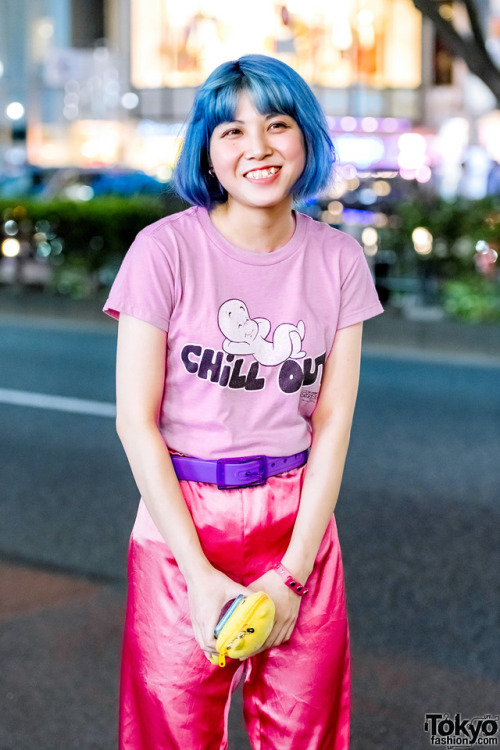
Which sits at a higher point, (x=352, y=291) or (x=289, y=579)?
(x=352, y=291)

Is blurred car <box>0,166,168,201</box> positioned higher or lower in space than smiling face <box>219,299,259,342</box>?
lower

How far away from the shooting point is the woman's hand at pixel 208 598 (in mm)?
2062

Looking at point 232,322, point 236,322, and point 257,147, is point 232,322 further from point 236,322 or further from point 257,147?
point 257,147

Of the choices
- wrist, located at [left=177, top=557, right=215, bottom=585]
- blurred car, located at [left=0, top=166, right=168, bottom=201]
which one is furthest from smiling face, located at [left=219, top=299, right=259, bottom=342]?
blurred car, located at [left=0, top=166, right=168, bottom=201]

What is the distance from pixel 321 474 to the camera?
2.18m

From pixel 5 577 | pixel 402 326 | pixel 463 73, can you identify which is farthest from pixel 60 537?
pixel 463 73

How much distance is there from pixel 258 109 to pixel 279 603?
928 mm

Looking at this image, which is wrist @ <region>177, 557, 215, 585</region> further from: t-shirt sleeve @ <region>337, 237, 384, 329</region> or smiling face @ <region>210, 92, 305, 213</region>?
smiling face @ <region>210, 92, 305, 213</region>

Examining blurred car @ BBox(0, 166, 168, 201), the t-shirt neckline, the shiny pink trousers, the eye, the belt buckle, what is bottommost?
blurred car @ BBox(0, 166, 168, 201)

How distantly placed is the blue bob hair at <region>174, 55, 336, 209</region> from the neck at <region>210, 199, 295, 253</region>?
0.22ft

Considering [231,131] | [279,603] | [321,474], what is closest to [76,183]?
[231,131]

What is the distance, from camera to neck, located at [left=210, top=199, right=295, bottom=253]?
2172 mm

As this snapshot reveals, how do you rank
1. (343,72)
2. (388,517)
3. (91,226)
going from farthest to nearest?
1. (343,72)
2. (91,226)
3. (388,517)

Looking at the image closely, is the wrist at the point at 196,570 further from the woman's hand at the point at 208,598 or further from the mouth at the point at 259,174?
the mouth at the point at 259,174
